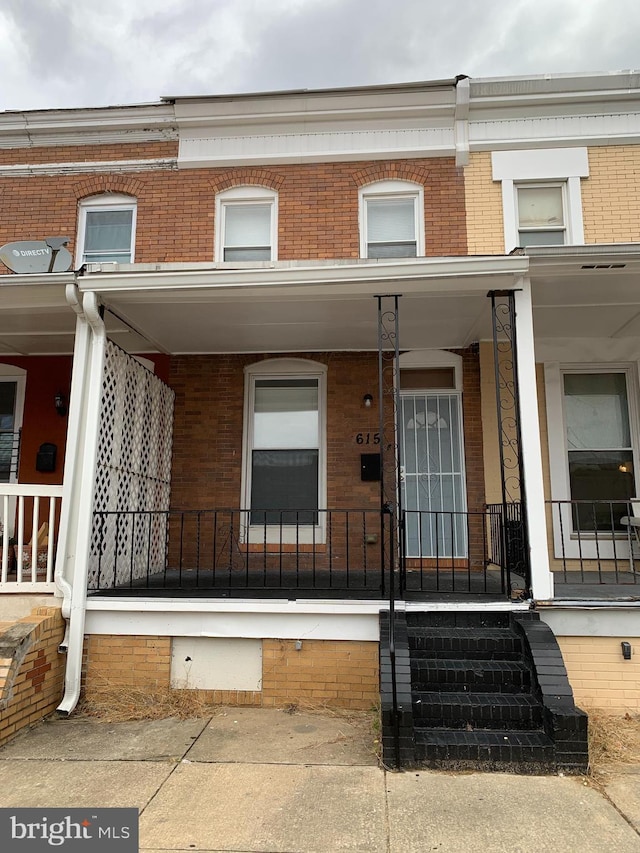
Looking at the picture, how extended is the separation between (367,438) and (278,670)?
116 inches

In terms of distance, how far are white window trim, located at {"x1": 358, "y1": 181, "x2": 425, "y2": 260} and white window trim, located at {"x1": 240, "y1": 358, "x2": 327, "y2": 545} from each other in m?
1.66

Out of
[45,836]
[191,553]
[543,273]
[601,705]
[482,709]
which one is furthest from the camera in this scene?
[191,553]

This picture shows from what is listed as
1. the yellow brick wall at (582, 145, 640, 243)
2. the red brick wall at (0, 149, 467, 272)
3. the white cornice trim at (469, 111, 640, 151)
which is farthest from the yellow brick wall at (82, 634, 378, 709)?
the white cornice trim at (469, 111, 640, 151)

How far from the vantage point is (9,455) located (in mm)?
7383

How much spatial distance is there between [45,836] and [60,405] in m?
5.18

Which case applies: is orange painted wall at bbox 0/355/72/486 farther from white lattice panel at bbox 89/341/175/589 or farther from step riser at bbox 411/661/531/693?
step riser at bbox 411/661/531/693

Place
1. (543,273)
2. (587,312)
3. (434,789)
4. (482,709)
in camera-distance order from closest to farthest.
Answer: (434,789)
(482,709)
(543,273)
(587,312)

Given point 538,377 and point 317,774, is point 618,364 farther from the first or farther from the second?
point 317,774

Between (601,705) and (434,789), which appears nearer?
(434,789)

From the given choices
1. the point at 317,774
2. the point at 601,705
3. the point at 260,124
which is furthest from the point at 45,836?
the point at 260,124

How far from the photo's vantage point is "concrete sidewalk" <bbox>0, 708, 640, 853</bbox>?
2.98 meters

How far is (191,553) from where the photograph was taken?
7.07 meters

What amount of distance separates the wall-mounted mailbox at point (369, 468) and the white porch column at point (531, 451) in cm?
226

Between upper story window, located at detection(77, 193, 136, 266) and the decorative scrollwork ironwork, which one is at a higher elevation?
upper story window, located at detection(77, 193, 136, 266)
